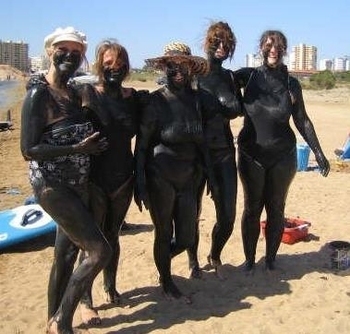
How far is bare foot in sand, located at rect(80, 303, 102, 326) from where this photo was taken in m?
4.44

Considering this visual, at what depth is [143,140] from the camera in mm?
4453

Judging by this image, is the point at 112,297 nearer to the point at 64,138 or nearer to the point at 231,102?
the point at 64,138

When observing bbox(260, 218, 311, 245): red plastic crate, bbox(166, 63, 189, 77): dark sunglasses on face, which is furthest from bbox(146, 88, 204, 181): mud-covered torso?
bbox(260, 218, 311, 245): red plastic crate

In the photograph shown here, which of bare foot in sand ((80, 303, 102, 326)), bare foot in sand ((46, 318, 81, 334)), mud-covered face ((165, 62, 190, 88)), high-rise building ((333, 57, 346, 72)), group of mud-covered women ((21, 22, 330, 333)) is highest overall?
mud-covered face ((165, 62, 190, 88))

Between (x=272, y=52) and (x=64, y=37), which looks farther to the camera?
(x=272, y=52)

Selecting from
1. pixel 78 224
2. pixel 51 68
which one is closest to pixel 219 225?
pixel 78 224

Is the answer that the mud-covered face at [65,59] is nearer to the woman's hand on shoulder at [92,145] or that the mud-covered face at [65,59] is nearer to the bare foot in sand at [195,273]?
the woman's hand on shoulder at [92,145]

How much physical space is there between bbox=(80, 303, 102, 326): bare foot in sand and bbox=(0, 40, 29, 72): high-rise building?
164 meters

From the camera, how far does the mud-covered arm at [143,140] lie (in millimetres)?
4410

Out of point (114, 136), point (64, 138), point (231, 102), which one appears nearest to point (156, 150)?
point (114, 136)

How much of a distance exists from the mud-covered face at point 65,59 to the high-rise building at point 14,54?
164 m

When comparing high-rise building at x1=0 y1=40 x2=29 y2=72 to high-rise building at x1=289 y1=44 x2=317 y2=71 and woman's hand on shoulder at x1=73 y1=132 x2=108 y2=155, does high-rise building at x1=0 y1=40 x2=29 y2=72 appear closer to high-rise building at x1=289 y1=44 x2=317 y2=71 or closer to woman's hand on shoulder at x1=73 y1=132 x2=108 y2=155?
high-rise building at x1=289 y1=44 x2=317 y2=71

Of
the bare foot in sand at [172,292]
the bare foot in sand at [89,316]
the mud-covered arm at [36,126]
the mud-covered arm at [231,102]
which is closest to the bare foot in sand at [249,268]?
the bare foot in sand at [172,292]

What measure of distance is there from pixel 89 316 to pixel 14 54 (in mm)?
168892
